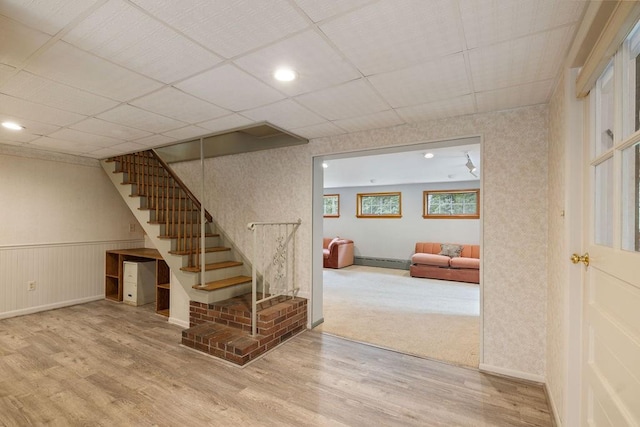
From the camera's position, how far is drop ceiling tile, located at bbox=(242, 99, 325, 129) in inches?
A: 95.9

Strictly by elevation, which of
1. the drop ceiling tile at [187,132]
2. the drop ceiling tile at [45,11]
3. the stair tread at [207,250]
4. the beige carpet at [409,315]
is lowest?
the beige carpet at [409,315]

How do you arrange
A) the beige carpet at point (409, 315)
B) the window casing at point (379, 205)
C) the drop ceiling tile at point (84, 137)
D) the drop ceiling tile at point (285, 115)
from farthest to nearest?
the window casing at point (379, 205), the drop ceiling tile at point (84, 137), the beige carpet at point (409, 315), the drop ceiling tile at point (285, 115)

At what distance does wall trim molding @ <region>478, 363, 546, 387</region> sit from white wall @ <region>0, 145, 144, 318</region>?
217 inches

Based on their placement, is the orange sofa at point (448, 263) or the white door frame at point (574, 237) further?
the orange sofa at point (448, 263)

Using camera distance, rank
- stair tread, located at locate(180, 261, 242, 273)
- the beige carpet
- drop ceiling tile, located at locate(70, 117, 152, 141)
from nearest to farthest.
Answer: drop ceiling tile, located at locate(70, 117, 152, 141) → the beige carpet → stair tread, located at locate(180, 261, 242, 273)

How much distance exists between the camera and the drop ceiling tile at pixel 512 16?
4.05ft

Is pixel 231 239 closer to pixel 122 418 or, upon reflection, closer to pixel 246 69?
pixel 122 418

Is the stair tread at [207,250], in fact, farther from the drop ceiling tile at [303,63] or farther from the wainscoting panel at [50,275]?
the drop ceiling tile at [303,63]

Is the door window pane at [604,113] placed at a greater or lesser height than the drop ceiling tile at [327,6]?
lesser

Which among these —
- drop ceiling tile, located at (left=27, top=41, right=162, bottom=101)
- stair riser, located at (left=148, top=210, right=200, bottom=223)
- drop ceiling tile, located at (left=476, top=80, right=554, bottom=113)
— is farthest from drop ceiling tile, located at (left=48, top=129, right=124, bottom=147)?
drop ceiling tile, located at (left=476, top=80, right=554, bottom=113)

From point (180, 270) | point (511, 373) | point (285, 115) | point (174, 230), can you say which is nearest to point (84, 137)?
point (174, 230)

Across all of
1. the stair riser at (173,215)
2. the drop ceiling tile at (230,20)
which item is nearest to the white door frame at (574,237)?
the drop ceiling tile at (230,20)

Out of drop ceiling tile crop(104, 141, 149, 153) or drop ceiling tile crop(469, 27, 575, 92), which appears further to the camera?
drop ceiling tile crop(104, 141, 149, 153)

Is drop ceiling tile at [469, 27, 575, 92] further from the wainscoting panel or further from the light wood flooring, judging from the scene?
the wainscoting panel
